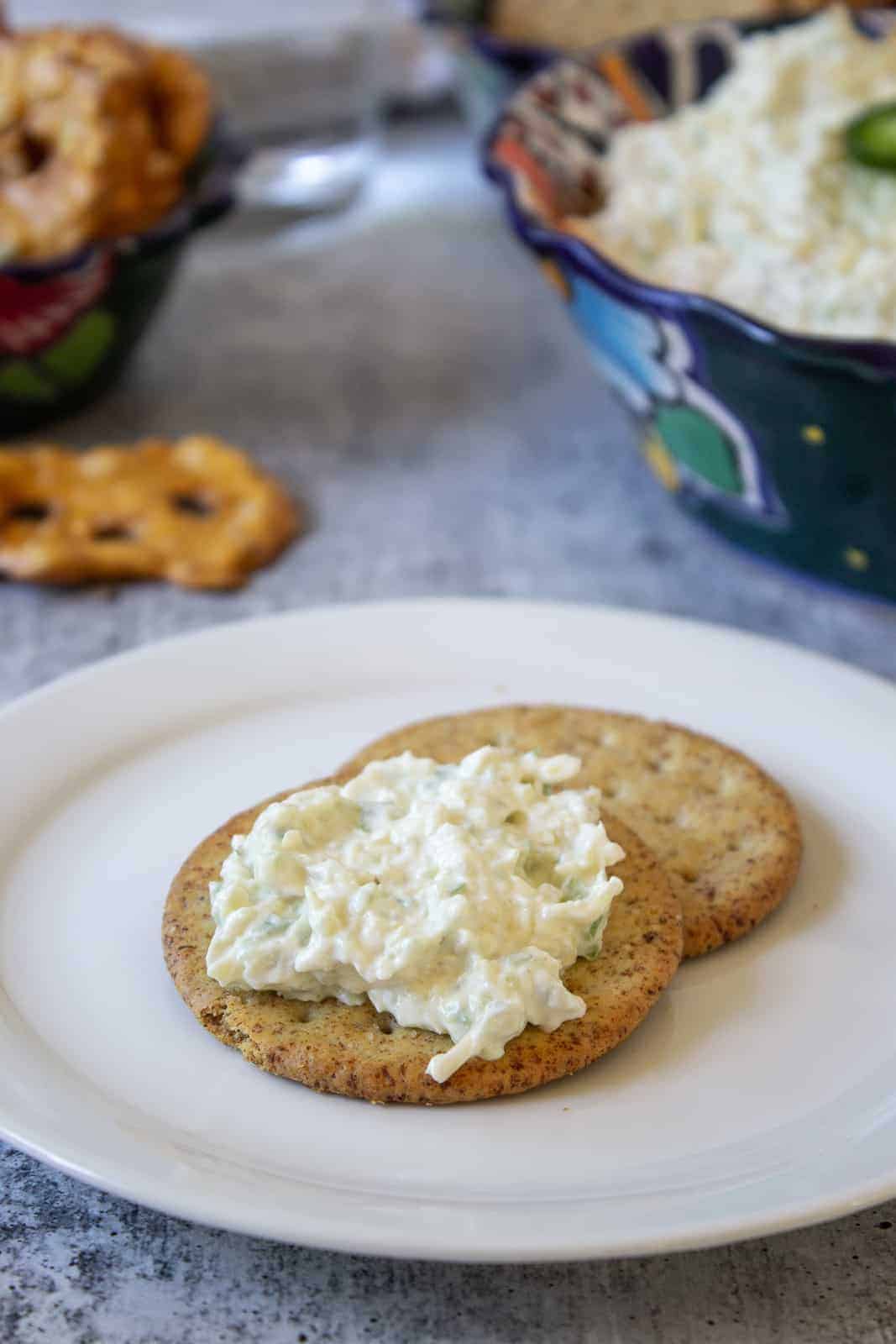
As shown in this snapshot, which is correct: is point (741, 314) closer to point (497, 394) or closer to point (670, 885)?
point (670, 885)

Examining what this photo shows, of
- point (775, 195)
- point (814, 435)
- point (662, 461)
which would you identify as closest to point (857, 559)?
point (814, 435)

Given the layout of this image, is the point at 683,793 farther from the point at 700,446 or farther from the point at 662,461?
the point at 662,461

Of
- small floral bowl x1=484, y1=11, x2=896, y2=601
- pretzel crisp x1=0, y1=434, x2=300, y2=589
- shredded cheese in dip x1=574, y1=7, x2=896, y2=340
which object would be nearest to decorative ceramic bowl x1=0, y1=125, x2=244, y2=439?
pretzel crisp x1=0, y1=434, x2=300, y2=589

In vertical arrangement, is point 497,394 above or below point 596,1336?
below

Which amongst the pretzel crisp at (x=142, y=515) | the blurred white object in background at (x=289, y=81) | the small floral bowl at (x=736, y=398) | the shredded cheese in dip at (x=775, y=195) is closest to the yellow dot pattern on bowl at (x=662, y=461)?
the small floral bowl at (x=736, y=398)

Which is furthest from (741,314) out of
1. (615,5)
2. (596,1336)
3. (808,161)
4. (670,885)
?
(615,5)

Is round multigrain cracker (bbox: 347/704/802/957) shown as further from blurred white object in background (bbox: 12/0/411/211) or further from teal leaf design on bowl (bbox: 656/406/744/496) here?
blurred white object in background (bbox: 12/0/411/211)

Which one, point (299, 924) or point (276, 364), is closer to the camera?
point (299, 924)
